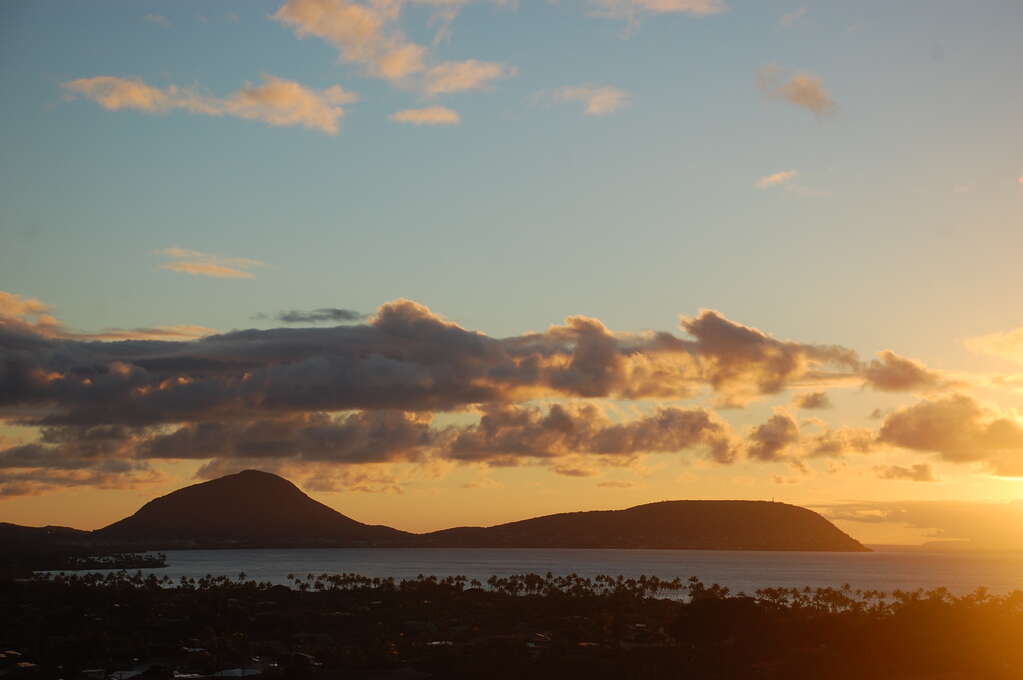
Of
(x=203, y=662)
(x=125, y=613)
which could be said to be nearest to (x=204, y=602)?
(x=125, y=613)

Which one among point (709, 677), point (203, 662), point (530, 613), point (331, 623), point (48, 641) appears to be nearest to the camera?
point (709, 677)

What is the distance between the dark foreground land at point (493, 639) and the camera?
6234cm

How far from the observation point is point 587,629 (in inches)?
3300

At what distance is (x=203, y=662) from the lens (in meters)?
64.9

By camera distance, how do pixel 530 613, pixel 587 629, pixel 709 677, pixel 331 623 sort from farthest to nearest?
1. pixel 530 613
2. pixel 331 623
3. pixel 587 629
4. pixel 709 677

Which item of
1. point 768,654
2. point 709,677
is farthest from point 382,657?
point 768,654

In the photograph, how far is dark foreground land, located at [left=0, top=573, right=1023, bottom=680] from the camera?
62344 mm

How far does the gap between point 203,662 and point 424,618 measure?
33396 millimetres

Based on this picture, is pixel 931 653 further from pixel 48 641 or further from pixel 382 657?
pixel 48 641

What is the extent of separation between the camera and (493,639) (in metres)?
77.8

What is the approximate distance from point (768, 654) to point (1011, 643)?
21.7 metres

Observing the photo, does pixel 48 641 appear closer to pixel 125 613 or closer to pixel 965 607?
pixel 125 613

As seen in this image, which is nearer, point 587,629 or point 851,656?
point 851,656

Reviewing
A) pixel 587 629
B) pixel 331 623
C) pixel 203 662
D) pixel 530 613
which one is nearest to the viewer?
pixel 203 662
